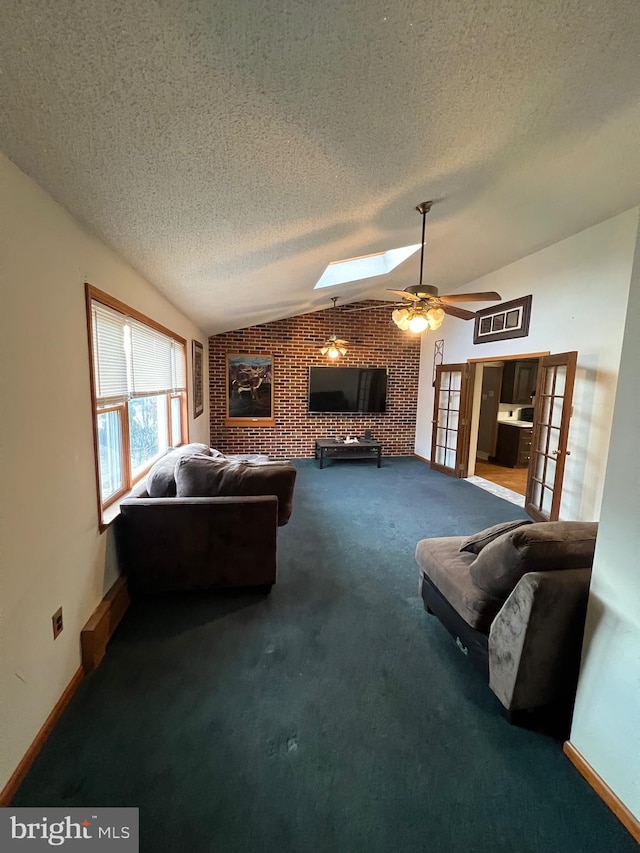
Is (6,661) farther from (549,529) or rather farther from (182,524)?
(549,529)

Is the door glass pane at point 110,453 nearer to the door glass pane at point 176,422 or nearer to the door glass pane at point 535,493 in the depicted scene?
the door glass pane at point 176,422

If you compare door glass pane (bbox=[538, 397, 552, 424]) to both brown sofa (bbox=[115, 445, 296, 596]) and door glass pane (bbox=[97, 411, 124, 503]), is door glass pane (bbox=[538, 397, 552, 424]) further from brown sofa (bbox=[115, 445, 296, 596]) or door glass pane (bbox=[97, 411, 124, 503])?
door glass pane (bbox=[97, 411, 124, 503])

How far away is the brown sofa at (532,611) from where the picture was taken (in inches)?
51.7

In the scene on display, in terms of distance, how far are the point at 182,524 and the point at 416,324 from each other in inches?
92.7

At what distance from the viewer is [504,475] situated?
5.66 metres

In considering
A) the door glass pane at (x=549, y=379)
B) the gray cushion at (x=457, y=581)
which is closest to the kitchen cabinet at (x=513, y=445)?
the door glass pane at (x=549, y=379)

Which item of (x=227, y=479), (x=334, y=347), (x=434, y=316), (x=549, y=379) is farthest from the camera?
(x=334, y=347)

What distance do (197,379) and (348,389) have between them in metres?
2.70

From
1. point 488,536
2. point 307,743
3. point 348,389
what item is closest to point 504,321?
point 348,389

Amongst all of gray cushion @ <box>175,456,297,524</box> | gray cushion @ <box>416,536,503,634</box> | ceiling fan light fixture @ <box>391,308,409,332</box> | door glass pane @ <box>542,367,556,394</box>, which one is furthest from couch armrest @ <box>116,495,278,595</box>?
door glass pane @ <box>542,367,556,394</box>

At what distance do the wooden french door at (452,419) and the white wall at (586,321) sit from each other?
4.00 ft

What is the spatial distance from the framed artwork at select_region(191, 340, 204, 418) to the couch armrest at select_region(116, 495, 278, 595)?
2762 mm

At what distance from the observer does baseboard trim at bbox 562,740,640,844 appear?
1094 mm

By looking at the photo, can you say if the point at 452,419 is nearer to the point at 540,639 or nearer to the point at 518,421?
the point at 518,421
